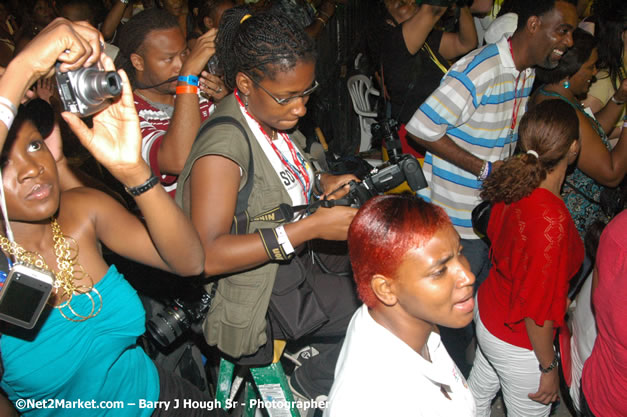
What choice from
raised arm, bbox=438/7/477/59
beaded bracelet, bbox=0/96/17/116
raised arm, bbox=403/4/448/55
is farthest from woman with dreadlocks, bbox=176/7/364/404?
raised arm, bbox=438/7/477/59

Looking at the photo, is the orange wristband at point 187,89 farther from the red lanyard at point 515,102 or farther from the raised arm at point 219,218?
the red lanyard at point 515,102

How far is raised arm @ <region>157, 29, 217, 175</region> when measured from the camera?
86.4 inches

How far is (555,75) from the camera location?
9.21 feet

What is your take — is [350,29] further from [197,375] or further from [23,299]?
[23,299]

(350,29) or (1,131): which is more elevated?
(1,131)

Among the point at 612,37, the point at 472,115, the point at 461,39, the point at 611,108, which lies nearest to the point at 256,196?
the point at 472,115

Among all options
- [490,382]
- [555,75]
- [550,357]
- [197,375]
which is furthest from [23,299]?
[555,75]

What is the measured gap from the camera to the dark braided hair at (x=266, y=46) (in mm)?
1777

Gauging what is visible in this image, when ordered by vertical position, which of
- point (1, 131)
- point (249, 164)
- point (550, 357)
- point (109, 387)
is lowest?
point (550, 357)

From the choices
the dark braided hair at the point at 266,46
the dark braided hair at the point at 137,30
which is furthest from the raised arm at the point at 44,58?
the dark braided hair at the point at 137,30

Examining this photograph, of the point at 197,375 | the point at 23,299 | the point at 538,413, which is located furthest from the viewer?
the point at 197,375

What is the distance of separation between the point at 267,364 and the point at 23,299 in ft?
3.40

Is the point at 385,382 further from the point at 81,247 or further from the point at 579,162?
the point at 579,162

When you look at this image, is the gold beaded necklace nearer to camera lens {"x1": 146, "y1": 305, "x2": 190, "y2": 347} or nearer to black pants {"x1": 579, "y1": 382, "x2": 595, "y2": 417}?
camera lens {"x1": 146, "y1": 305, "x2": 190, "y2": 347}
